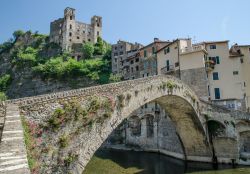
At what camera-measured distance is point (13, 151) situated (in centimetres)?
472

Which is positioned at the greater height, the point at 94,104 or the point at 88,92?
the point at 88,92

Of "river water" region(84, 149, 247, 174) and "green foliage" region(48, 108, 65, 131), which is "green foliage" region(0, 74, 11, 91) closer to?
"river water" region(84, 149, 247, 174)

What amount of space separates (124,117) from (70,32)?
56.5m

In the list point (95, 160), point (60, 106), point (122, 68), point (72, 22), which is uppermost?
point (72, 22)

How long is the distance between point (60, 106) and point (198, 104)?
17.4m

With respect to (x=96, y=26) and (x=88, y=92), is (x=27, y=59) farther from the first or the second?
(x=88, y=92)

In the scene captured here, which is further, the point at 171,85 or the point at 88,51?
the point at 88,51

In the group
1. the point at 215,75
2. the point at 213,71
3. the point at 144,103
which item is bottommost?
the point at 144,103

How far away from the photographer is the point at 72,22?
67.4m

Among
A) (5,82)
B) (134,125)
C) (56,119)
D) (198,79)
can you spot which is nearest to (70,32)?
(5,82)

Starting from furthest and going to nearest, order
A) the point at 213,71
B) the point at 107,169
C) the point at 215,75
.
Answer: the point at 213,71
the point at 215,75
the point at 107,169

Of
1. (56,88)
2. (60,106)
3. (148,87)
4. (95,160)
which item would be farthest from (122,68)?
(60,106)

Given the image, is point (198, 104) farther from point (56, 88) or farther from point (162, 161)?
point (56, 88)

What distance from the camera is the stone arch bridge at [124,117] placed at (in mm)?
7370
